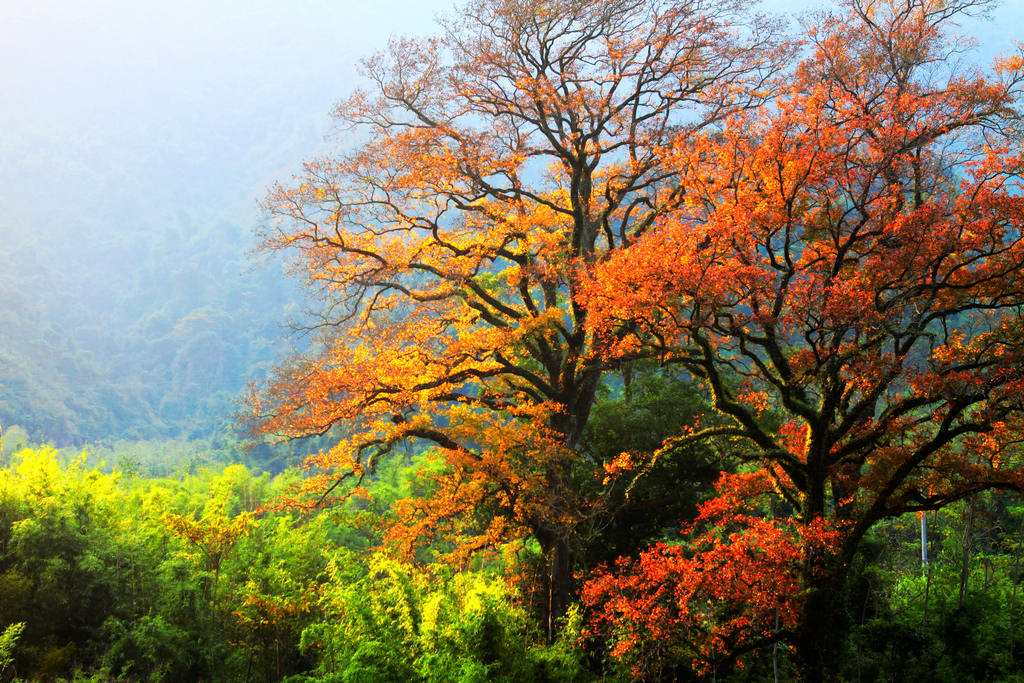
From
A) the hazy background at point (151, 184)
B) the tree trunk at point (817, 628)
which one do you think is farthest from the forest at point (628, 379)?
the hazy background at point (151, 184)

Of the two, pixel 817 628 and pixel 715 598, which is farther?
pixel 817 628

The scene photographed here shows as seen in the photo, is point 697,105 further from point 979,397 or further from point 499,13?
point 979,397

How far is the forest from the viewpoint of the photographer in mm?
7637

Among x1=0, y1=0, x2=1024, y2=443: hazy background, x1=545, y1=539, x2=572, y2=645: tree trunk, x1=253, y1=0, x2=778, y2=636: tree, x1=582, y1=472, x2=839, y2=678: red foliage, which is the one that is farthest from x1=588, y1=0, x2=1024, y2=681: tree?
x1=0, y1=0, x2=1024, y2=443: hazy background

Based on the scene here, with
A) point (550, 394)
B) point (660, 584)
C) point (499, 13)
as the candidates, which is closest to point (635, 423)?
point (550, 394)

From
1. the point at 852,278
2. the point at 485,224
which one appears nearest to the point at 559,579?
the point at 485,224

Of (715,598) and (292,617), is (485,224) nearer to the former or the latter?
(715,598)

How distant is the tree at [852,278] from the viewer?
743 centimetres

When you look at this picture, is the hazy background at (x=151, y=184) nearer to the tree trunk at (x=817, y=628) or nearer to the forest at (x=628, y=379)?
the forest at (x=628, y=379)

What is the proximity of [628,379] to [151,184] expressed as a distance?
311 ft

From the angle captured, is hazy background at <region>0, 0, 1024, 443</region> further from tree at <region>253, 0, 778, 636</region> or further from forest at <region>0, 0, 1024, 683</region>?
forest at <region>0, 0, 1024, 683</region>

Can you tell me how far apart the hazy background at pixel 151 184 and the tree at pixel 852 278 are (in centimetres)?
4229

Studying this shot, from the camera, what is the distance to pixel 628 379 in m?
15.7

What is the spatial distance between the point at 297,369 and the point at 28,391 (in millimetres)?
59365
